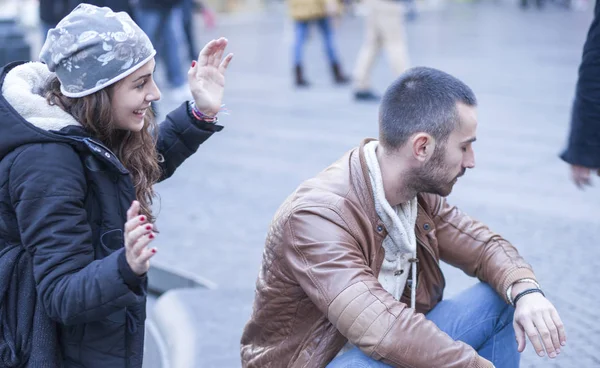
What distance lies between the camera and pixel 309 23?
10297 mm

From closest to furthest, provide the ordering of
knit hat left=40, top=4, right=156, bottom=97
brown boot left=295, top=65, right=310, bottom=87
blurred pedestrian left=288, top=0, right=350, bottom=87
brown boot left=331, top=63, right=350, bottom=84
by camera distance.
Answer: knit hat left=40, top=4, right=156, bottom=97, blurred pedestrian left=288, top=0, right=350, bottom=87, brown boot left=295, top=65, right=310, bottom=87, brown boot left=331, top=63, right=350, bottom=84

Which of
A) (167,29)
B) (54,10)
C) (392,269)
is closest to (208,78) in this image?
(392,269)

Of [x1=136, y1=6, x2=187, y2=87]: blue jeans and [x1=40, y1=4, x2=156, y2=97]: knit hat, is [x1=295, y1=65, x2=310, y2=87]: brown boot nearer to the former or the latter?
[x1=136, y1=6, x2=187, y2=87]: blue jeans

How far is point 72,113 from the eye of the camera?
7.20 feet

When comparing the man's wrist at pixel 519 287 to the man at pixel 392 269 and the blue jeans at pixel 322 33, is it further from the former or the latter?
the blue jeans at pixel 322 33

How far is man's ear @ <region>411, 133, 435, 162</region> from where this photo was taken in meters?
2.43

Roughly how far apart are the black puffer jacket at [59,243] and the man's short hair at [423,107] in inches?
31.0

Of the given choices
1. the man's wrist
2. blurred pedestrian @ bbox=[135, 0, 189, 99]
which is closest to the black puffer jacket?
the man's wrist

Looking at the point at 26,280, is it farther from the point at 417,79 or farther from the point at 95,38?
the point at 417,79

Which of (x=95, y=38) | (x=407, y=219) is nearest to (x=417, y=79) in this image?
(x=407, y=219)

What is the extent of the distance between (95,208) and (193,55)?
8.77m

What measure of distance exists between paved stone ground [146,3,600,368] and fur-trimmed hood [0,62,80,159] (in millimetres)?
1506

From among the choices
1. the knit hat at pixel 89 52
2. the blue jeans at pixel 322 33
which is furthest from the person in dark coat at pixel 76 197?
the blue jeans at pixel 322 33

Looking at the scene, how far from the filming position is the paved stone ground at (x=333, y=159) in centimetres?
400
